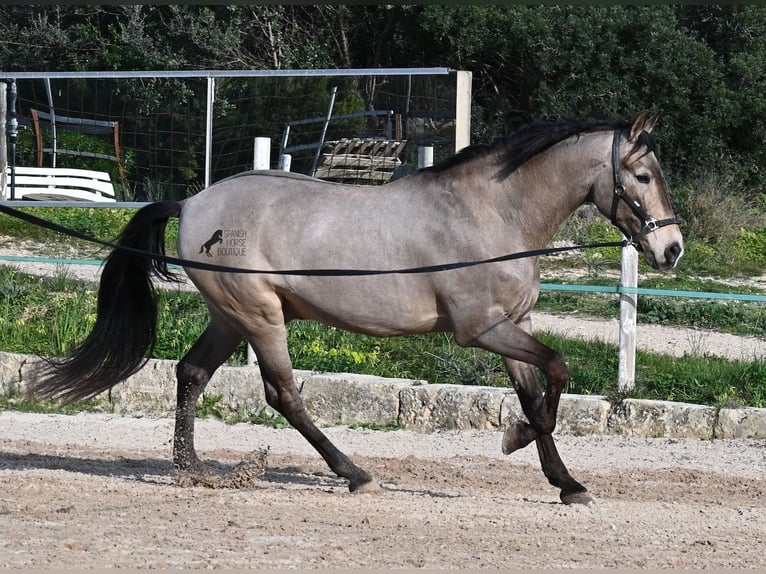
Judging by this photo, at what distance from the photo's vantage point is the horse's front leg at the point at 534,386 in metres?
5.70

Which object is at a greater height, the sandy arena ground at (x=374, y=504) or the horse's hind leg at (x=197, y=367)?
the horse's hind leg at (x=197, y=367)

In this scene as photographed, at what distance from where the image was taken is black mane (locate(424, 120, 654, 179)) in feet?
19.2

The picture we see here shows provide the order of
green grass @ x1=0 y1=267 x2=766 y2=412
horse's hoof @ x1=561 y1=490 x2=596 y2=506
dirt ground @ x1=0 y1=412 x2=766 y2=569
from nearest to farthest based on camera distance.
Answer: dirt ground @ x1=0 y1=412 x2=766 y2=569 < horse's hoof @ x1=561 y1=490 x2=596 y2=506 < green grass @ x1=0 y1=267 x2=766 y2=412

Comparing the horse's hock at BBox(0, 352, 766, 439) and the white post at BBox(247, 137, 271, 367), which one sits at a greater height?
the white post at BBox(247, 137, 271, 367)

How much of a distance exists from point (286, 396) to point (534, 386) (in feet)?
4.59

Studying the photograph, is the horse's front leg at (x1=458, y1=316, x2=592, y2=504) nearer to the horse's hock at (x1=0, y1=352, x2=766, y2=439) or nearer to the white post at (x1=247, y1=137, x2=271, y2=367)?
the horse's hock at (x1=0, y1=352, x2=766, y2=439)

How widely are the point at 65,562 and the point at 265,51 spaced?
1598 centimetres

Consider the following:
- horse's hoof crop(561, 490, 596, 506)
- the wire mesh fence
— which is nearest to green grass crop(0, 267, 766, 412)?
horse's hoof crop(561, 490, 596, 506)

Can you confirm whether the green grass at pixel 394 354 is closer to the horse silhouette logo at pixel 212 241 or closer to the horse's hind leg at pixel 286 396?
the horse's hind leg at pixel 286 396

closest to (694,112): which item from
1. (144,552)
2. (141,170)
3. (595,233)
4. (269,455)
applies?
(595,233)

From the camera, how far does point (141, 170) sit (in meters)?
13.2

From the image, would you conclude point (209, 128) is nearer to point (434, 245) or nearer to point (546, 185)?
point (434, 245)

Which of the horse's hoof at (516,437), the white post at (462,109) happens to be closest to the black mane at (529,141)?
the horse's hoof at (516,437)

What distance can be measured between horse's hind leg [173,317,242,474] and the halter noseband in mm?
2321
